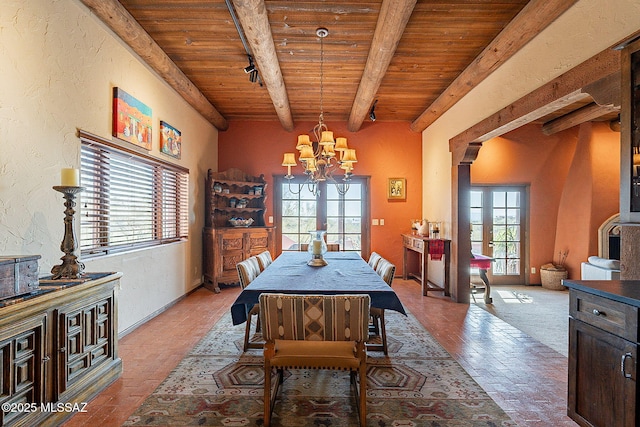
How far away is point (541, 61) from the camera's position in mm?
2988

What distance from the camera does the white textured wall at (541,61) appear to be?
224 cm

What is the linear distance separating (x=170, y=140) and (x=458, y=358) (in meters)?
4.21

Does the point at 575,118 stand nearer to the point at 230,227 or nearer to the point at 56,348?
the point at 230,227

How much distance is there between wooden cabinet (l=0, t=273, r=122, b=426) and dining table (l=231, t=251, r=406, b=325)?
3.01 feet

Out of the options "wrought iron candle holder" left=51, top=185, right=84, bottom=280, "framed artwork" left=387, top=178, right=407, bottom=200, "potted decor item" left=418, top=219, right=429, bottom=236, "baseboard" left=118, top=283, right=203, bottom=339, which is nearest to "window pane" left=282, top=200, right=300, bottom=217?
"framed artwork" left=387, top=178, right=407, bottom=200

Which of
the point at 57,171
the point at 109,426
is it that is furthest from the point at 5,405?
the point at 57,171

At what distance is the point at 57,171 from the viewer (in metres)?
2.52

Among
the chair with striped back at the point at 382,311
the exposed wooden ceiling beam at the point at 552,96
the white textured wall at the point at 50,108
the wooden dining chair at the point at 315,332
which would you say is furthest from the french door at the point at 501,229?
the white textured wall at the point at 50,108

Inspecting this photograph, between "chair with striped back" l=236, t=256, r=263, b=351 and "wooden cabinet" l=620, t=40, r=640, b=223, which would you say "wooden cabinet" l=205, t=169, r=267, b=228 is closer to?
"chair with striped back" l=236, t=256, r=263, b=351

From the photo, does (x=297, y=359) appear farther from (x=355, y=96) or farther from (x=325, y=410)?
(x=355, y=96)

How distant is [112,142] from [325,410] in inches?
119

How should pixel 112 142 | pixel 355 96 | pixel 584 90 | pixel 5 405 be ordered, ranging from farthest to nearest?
1. pixel 355 96
2. pixel 112 142
3. pixel 584 90
4. pixel 5 405

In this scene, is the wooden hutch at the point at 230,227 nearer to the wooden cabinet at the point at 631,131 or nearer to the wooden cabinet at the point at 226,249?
the wooden cabinet at the point at 226,249

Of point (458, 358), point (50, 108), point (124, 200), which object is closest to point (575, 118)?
point (458, 358)
